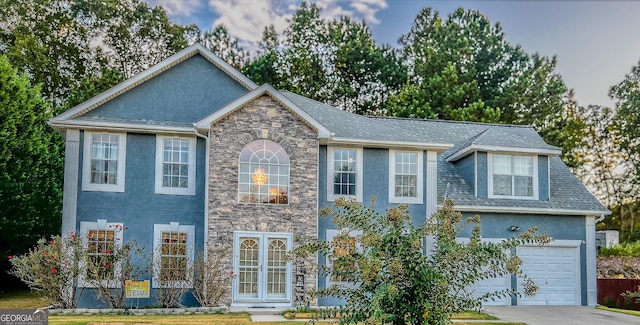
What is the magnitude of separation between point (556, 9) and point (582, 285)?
8758 mm

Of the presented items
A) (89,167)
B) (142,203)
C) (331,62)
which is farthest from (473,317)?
(331,62)

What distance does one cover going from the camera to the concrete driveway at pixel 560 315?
1448cm

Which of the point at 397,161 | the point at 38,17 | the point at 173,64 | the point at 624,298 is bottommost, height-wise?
the point at 624,298

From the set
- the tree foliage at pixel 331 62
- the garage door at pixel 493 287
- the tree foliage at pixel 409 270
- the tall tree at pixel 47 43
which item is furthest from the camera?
the tree foliage at pixel 331 62

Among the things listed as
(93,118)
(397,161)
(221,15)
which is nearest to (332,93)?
(221,15)

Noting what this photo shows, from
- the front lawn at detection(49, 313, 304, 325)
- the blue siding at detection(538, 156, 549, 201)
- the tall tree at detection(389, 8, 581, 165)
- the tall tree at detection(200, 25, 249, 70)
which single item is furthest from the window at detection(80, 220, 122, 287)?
the tall tree at detection(200, 25, 249, 70)

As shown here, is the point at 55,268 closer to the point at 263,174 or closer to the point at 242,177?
the point at 242,177

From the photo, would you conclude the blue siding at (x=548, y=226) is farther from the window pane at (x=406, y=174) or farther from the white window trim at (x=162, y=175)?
the white window trim at (x=162, y=175)

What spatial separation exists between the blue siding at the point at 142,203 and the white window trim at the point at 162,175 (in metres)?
0.10

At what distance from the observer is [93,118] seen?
16.1 metres

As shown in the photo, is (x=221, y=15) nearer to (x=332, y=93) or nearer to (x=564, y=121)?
(x=332, y=93)

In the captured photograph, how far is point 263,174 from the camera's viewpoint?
52.5 ft

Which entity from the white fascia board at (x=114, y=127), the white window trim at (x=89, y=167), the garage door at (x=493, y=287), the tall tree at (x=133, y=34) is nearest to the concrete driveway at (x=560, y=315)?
the garage door at (x=493, y=287)

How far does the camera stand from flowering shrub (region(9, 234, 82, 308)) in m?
14.3
